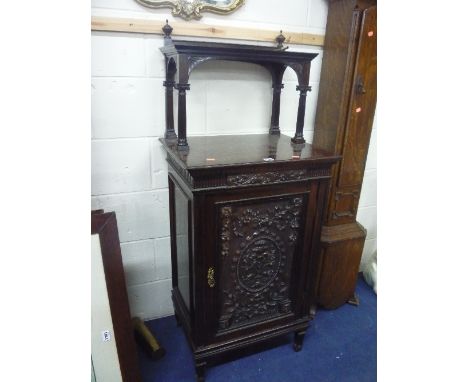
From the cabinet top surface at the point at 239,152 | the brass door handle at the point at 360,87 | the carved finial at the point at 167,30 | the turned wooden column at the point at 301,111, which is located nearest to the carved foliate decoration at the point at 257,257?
the cabinet top surface at the point at 239,152

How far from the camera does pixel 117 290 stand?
1286mm

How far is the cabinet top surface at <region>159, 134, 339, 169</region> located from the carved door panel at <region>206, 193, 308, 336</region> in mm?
158

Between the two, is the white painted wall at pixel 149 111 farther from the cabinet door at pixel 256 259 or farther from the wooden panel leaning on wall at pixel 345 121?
the cabinet door at pixel 256 259

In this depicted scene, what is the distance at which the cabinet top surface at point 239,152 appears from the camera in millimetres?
1156

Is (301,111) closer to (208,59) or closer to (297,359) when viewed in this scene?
(208,59)

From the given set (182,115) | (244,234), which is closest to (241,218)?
(244,234)

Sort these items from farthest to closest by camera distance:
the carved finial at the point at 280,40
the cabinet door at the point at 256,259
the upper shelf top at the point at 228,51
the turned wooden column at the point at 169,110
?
1. the carved finial at the point at 280,40
2. the turned wooden column at the point at 169,110
3. the cabinet door at the point at 256,259
4. the upper shelf top at the point at 228,51

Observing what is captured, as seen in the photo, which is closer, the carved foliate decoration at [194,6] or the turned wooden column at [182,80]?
the turned wooden column at [182,80]

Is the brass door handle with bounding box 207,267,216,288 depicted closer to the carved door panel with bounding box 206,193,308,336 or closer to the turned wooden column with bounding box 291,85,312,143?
the carved door panel with bounding box 206,193,308,336

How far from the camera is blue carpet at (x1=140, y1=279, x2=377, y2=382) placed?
4.96ft

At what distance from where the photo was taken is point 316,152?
134 cm

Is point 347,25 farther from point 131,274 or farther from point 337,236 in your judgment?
point 131,274

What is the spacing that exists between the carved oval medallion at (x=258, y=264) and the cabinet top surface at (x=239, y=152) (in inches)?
13.6
